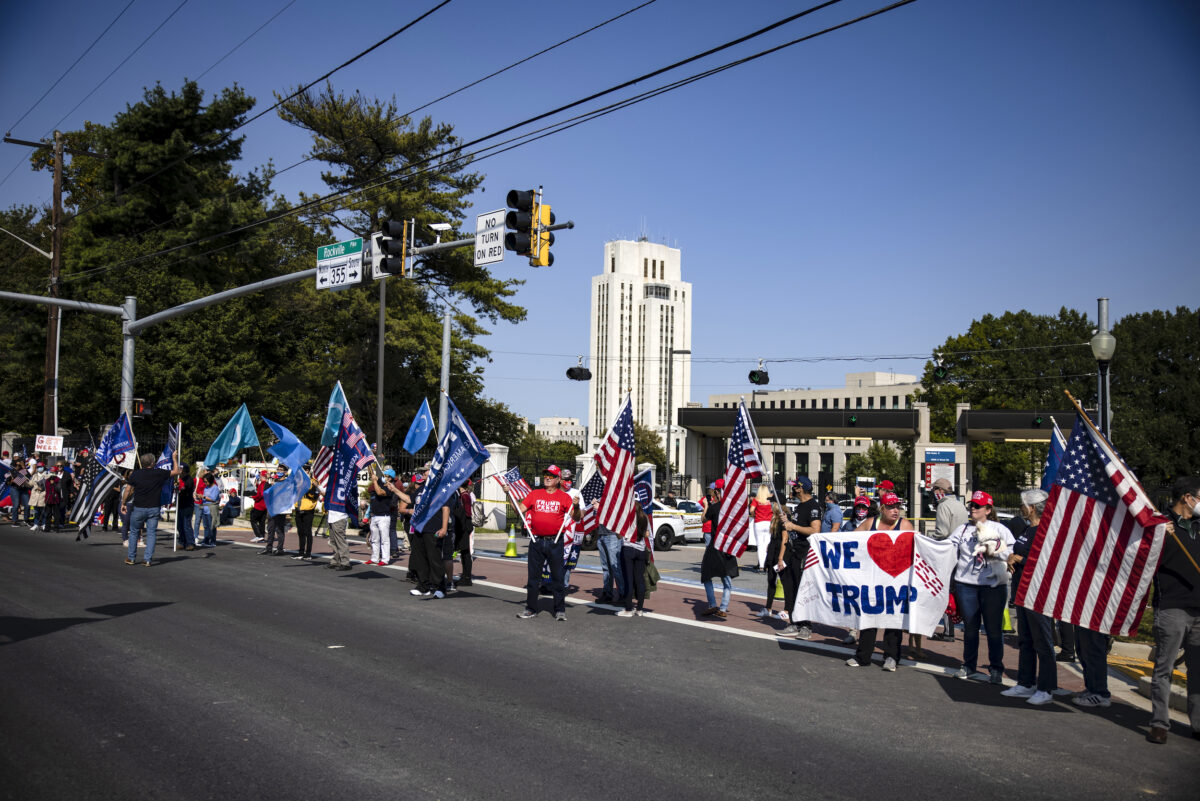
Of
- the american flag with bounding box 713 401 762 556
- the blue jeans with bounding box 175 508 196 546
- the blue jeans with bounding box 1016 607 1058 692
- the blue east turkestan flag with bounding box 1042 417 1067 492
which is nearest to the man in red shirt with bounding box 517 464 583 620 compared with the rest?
the american flag with bounding box 713 401 762 556

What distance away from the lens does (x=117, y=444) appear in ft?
65.1

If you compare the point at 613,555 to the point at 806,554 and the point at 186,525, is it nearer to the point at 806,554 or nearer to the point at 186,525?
the point at 806,554

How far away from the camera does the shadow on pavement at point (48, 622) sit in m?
9.21

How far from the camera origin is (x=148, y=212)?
142 ft

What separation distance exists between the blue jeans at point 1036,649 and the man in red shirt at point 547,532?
535cm

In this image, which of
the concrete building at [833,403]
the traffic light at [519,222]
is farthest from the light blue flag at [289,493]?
the concrete building at [833,403]

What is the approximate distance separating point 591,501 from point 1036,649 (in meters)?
8.60

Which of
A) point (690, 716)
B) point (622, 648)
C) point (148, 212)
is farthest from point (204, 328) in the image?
point (690, 716)

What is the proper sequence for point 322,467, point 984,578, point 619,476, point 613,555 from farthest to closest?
point 322,467 → point 613,555 → point 619,476 → point 984,578

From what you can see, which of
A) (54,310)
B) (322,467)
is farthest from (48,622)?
(54,310)

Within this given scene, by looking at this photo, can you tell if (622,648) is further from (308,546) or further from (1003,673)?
(308,546)

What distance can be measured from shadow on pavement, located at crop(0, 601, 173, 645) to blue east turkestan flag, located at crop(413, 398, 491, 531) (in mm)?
3456

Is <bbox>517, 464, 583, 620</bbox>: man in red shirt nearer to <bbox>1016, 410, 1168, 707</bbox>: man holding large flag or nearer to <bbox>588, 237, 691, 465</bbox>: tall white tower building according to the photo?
<bbox>1016, 410, 1168, 707</bbox>: man holding large flag

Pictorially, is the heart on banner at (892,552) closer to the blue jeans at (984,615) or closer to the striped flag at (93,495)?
the blue jeans at (984,615)
